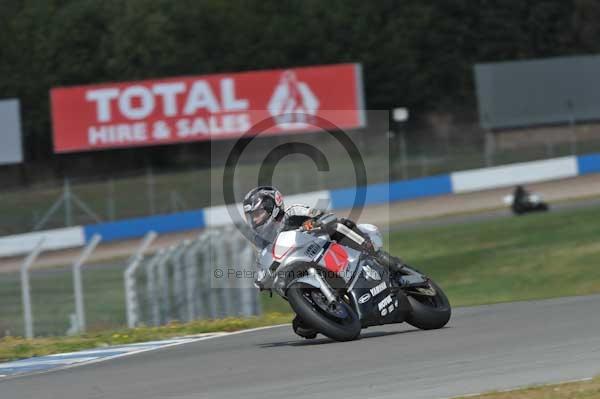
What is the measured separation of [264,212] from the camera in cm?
941

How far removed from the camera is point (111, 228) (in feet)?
108

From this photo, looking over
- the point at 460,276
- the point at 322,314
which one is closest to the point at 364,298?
the point at 322,314

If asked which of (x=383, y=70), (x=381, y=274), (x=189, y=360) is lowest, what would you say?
(x=189, y=360)

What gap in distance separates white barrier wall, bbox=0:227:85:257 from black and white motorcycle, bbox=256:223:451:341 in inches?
845

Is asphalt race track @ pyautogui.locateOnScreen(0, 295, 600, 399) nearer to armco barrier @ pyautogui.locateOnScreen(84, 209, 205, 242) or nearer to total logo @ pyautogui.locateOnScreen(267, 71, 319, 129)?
armco barrier @ pyautogui.locateOnScreen(84, 209, 205, 242)

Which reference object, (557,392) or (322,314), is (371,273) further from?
(557,392)

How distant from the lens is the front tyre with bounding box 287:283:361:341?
898cm

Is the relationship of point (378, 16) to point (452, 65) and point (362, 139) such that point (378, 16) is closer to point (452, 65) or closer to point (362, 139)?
point (452, 65)

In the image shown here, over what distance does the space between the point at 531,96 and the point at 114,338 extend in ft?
108

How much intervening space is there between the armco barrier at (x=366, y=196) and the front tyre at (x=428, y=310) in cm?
2076

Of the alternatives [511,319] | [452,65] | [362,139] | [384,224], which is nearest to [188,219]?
[384,224]

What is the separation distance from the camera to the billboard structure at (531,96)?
138 ft

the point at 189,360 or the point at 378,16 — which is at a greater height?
the point at 378,16

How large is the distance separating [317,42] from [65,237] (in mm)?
18295
